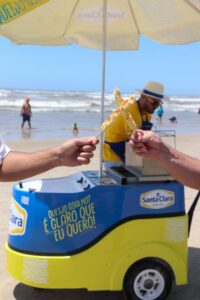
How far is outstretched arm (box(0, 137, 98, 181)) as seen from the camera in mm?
2371

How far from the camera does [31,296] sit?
11.6 ft

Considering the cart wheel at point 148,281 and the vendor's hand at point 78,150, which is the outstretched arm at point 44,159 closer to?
the vendor's hand at point 78,150

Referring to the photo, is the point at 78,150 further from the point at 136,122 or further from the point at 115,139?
the point at 136,122

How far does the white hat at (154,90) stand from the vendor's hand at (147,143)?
1.85 meters

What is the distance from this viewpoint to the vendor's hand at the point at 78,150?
2449 millimetres

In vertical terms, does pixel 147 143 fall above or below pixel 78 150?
above

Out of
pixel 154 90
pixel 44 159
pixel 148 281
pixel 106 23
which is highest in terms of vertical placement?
pixel 106 23

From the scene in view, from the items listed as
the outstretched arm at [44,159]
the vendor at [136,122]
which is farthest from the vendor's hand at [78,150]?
the vendor at [136,122]

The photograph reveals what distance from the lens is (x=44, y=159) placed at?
96.2 inches

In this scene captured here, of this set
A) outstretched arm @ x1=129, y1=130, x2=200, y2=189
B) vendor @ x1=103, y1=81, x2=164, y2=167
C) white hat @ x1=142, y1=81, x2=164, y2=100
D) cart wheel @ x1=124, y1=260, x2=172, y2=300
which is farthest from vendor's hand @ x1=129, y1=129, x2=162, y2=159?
white hat @ x1=142, y1=81, x2=164, y2=100

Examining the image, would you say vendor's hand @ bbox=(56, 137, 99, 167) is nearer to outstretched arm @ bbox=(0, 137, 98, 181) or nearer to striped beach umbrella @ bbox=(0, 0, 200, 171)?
outstretched arm @ bbox=(0, 137, 98, 181)

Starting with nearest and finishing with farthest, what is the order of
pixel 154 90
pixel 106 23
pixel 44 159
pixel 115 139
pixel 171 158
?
pixel 171 158, pixel 44 159, pixel 115 139, pixel 154 90, pixel 106 23

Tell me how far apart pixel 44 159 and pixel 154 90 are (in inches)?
72.4

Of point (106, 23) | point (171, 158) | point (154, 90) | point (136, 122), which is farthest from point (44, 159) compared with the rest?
point (106, 23)
